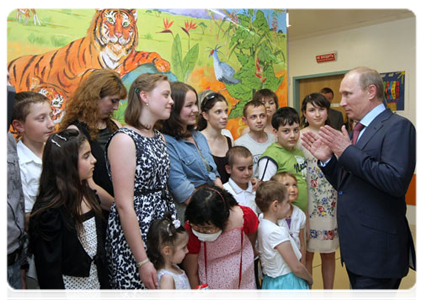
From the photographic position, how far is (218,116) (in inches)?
106

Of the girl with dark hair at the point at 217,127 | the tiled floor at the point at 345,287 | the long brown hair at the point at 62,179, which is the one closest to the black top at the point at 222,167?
the girl with dark hair at the point at 217,127

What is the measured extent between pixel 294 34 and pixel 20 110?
638 centimetres

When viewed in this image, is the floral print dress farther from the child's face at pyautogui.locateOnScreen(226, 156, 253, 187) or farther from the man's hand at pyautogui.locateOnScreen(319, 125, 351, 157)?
the man's hand at pyautogui.locateOnScreen(319, 125, 351, 157)

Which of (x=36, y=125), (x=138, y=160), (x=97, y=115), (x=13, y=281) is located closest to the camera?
(x=13, y=281)

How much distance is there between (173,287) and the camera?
1795 millimetres

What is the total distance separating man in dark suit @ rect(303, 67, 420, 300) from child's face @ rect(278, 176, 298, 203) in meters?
0.49

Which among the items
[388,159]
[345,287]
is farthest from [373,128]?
[345,287]

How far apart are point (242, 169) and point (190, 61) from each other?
4.72 ft

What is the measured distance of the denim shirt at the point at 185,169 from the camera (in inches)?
84.1

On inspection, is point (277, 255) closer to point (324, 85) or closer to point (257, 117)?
point (257, 117)

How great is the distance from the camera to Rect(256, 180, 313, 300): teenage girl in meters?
2.18

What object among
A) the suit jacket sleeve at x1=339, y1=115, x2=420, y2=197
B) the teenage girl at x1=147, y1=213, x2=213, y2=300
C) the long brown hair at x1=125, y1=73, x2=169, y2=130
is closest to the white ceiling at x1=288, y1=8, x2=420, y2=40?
the suit jacket sleeve at x1=339, y1=115, x2=420, y2=197
